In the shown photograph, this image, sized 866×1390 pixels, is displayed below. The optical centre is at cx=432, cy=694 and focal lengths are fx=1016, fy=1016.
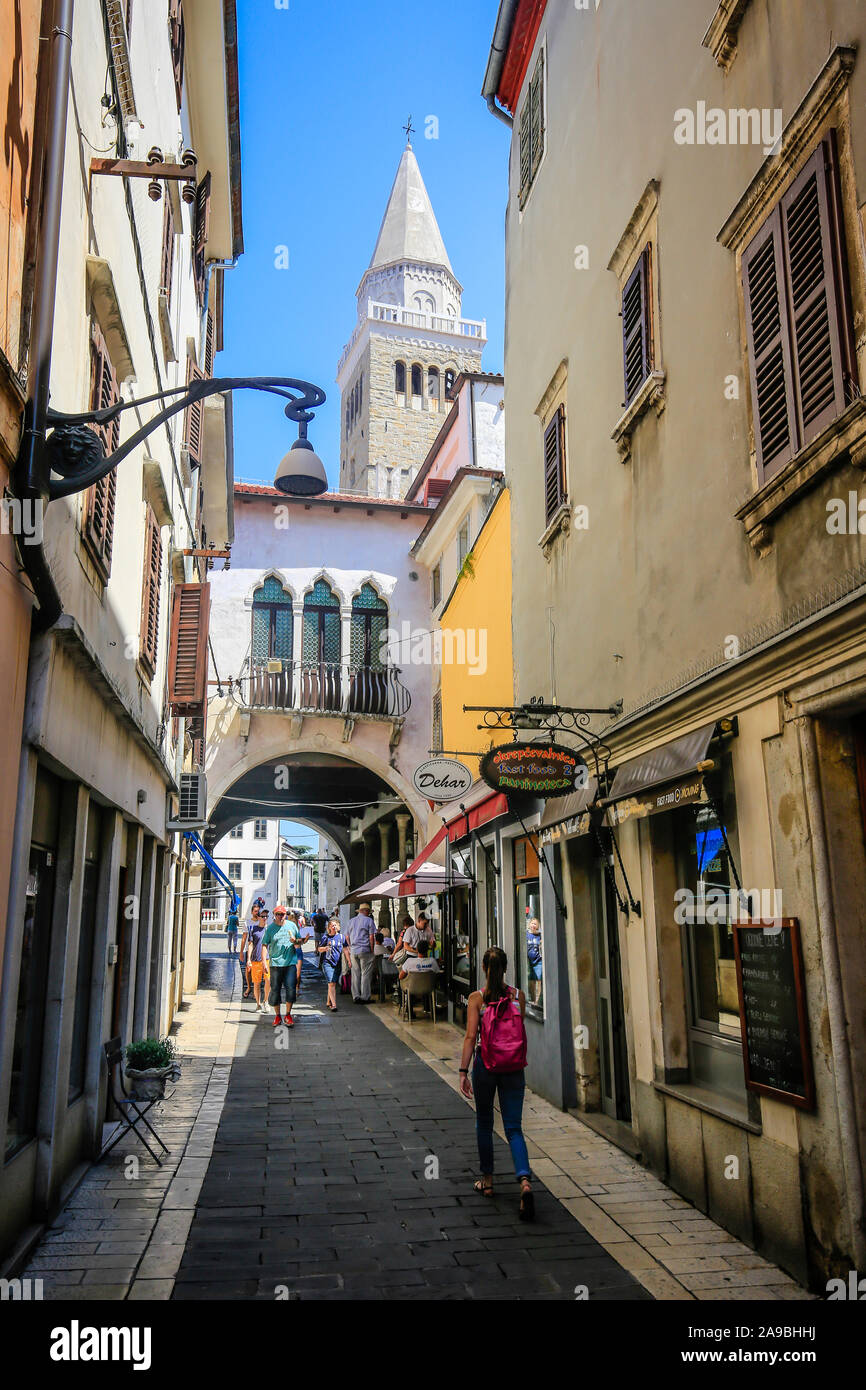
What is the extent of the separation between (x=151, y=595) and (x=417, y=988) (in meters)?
9.52

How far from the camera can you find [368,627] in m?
26.5

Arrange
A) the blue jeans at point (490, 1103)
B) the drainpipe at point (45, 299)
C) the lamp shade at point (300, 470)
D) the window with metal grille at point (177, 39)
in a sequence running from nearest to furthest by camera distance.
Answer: the drainpipe at point (45, 299) → the blue jeans at point (490, 1103) → the lamp shade at point (300, 470) → the window with metal grille at point (177, 39)

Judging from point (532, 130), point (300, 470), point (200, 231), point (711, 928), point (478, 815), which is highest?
point (532, 130)

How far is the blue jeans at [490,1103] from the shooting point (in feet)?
22.6

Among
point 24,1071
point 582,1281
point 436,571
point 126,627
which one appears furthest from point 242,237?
point 582,1281

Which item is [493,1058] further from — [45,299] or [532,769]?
[45,299]

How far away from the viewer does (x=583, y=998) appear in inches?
392

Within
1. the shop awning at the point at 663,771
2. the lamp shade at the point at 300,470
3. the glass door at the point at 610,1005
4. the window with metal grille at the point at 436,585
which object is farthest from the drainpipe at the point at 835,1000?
the window with metal grille at the point at 436,585

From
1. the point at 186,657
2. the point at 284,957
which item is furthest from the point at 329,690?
the point at 186,657

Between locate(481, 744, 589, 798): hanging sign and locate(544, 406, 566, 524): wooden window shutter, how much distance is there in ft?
12.0

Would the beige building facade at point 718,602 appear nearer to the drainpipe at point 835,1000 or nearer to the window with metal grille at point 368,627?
the drainpipe at point 835,1000

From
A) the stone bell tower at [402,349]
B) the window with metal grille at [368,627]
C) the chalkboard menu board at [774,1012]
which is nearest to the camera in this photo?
the chalkboard menu board at [774,1012]

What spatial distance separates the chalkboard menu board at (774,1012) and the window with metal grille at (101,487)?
527 cm
